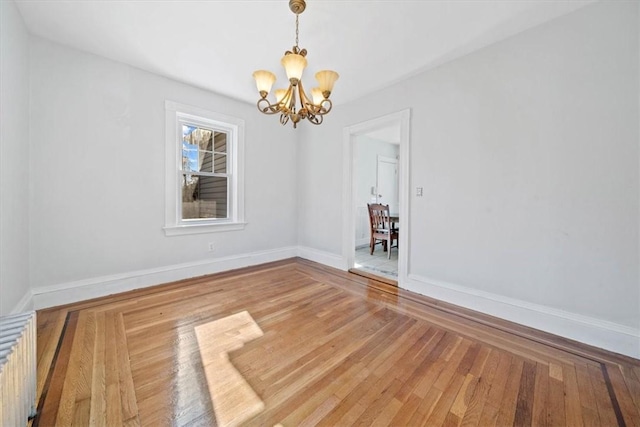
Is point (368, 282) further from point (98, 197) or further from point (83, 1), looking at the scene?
point (83, 1)

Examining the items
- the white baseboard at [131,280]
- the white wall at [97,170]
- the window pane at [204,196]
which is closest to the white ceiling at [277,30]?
the white wall at [97,170]

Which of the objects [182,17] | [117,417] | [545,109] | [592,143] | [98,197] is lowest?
[117,417]

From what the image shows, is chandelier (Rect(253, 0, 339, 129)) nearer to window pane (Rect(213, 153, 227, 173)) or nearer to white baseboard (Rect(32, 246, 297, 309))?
window pane (Rect(213, 153, 227, 173))

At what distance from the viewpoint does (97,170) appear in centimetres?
274

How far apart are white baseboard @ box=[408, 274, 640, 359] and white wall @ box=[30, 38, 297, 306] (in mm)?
3205

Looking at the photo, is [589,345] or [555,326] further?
[555,326]

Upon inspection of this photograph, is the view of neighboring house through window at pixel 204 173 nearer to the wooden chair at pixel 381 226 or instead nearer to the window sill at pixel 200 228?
the window sill at pixel 200 228

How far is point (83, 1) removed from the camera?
2.00m

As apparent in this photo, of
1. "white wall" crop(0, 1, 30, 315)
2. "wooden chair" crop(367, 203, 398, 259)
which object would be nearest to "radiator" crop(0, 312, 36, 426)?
"white wall" crop(0, 1, 30, 315)

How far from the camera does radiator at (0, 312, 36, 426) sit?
35.6 inches

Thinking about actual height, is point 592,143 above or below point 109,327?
above

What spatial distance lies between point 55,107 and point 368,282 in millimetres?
3997

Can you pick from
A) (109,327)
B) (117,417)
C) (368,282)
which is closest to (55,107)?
(109,327)

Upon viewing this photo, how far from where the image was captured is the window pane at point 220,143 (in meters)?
3.79
